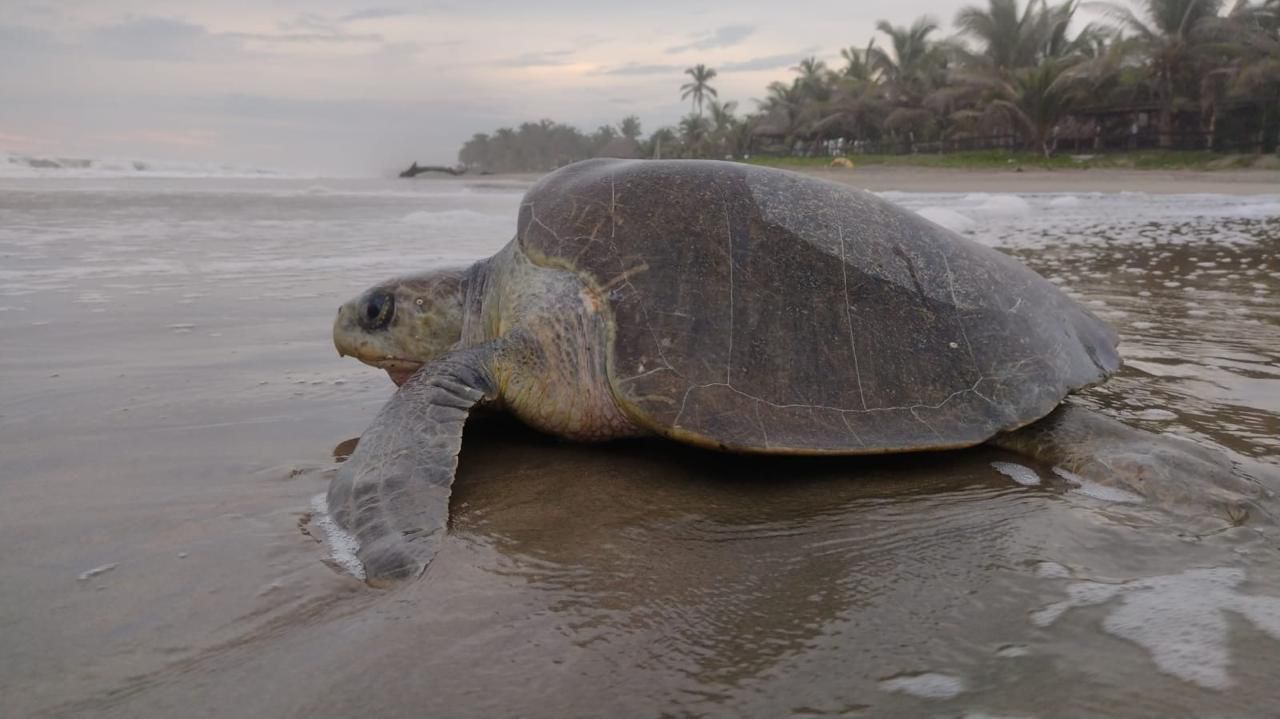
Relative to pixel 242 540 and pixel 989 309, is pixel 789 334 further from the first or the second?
pixel 242 540

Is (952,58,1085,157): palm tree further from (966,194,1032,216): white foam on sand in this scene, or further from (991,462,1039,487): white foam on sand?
(991,462,1039,487): white foam on sand

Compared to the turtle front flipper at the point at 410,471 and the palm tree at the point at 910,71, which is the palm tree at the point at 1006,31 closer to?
the palm tree at the point at 910,71

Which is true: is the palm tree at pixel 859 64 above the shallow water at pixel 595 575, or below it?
above

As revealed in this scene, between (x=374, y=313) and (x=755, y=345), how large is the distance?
141 centimetres

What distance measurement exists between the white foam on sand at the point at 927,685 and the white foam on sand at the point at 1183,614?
29 centimetres

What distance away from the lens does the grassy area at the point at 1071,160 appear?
93.9 feet

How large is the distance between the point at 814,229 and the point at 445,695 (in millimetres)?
1838

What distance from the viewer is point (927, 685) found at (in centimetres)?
129

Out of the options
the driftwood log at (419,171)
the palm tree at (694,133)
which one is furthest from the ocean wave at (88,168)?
→ the palm tree at (694,133)

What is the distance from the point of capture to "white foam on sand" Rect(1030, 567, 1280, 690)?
4.45 ft

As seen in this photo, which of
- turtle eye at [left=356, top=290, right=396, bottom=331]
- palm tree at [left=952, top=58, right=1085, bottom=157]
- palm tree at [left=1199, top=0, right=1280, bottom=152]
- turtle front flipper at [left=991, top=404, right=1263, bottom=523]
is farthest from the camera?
palm tree at [left=952, top=58, right=1085, bottom=157]

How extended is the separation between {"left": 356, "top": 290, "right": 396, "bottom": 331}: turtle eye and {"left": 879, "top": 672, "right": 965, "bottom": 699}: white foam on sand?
7.18 ft

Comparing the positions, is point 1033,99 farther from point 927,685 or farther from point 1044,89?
point 927,685

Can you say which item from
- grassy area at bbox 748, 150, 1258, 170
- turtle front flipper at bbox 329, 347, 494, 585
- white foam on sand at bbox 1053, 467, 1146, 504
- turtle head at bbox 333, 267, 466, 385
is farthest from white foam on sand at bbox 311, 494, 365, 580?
grassy area at bbox 748, 150, 1258, 170
